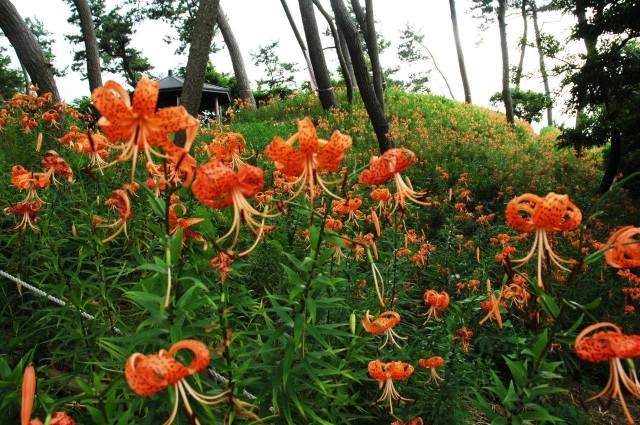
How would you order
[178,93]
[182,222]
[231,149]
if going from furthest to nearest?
[178,93] < [231,149] < [182,222]

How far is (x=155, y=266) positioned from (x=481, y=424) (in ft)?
6.16

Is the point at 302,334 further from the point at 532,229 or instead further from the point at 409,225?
the point at 409,225

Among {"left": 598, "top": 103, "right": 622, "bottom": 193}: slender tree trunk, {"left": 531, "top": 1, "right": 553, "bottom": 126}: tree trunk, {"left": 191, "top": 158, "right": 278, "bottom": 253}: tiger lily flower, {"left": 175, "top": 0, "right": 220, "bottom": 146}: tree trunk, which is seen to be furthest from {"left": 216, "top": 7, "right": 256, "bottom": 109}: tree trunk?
{"left": 191, "top": 158, "right": 278, "bottom": 253}: tiger lily flower

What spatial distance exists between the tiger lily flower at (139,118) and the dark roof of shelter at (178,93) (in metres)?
14.2

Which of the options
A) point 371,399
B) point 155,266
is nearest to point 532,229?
point 155,266

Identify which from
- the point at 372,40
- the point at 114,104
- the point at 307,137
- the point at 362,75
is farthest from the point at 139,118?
the point at 372,40

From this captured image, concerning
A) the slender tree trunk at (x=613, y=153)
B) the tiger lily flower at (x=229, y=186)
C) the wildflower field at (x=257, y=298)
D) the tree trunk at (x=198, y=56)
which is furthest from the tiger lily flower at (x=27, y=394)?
the slender tree trunk at (x=613, y=153)

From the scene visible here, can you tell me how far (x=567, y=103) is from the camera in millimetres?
5648

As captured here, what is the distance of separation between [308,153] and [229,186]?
0.19m

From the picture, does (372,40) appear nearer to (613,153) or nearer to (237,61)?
(613,153)

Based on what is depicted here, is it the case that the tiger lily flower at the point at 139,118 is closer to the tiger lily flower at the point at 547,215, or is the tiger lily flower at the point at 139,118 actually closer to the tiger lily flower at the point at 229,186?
the tiger lily flower at the point at 229,186

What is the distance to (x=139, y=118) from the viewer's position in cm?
87

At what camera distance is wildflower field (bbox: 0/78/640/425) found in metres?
0.87

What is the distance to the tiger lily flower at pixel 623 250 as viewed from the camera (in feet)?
2.77
